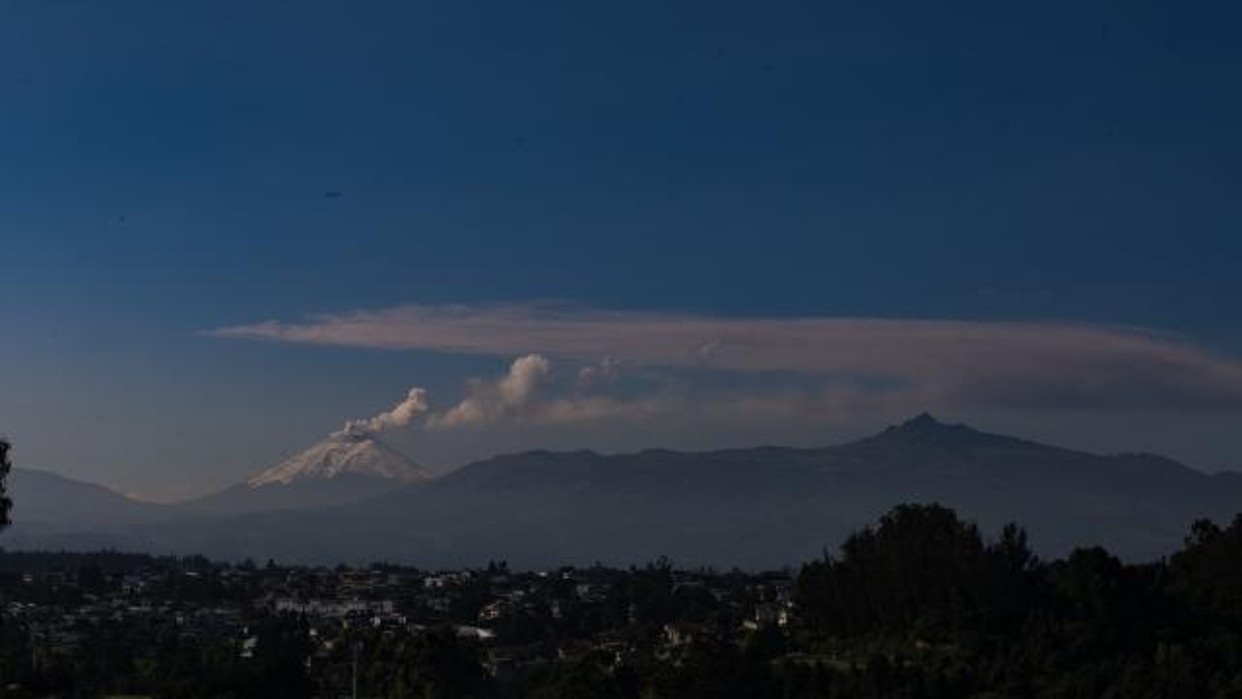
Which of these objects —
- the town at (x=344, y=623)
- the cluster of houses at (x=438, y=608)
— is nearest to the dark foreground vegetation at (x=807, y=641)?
the town at (x=344, y=623)

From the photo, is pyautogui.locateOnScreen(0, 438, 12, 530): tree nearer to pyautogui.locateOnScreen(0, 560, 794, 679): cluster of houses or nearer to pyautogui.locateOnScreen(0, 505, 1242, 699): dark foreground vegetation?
pyautogui.locateOnScreen(0, 505, 1242, 699): dark foreground vegetation

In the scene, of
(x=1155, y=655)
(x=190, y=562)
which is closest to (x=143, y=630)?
(x=1155, y=655)

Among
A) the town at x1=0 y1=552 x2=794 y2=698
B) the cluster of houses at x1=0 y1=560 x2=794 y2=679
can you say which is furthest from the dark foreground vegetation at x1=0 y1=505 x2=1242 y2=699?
the cluster of houses at x1=0 y1=560 x2=794 y2=679

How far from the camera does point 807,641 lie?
68625 mm

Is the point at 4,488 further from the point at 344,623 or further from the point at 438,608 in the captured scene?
the point at 438,608

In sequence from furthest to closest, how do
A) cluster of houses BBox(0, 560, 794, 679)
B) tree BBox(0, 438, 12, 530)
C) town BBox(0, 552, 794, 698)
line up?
1. cluster of houses BBox(0, 560, 794, 679)
2. town BBox(0, 552, 794, 698)
3. tree BBox(0, 438, 12, 530)

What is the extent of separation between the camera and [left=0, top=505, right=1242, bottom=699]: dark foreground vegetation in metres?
52.7

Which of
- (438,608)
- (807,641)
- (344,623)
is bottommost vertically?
(807,641)

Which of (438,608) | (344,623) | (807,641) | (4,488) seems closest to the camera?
(4,488)

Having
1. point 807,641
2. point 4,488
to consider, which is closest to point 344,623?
point 807,641

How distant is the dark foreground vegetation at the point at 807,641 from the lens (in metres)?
52.7

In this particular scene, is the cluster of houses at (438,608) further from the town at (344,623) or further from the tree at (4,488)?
the tree at (4,488)

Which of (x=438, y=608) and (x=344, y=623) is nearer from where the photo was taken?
(x=344, y=623)

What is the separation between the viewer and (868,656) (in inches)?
2371
